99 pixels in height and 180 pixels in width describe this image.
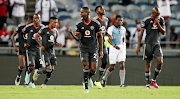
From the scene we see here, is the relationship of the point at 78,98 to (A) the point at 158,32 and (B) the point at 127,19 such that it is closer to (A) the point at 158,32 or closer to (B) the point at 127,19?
(A) the point at 158,32

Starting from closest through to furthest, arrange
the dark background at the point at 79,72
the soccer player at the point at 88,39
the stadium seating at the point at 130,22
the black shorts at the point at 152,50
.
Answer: the soccer player at the point at 88,39 → the black shorts at the point at 152,50 → the dark background at the point at 79,72 → the stadium seating at the point at 130,22

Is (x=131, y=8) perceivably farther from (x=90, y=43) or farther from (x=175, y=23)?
(x=90, y=43)

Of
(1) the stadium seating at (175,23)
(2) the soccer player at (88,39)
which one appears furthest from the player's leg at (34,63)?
(1) the stadium seating at (175,23)

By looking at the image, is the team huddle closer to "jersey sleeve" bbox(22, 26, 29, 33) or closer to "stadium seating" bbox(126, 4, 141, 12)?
"jersey sleeve" bbox(22, 26, 29, 33)

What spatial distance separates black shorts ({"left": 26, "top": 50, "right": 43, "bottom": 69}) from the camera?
1076cm

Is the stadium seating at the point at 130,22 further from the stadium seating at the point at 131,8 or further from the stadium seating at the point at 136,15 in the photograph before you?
the stadium seating at the point at 131,8

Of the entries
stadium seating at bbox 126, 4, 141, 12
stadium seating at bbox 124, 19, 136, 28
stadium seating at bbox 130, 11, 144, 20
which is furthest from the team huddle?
stadium seating at bbox 126, 4, 141, 12

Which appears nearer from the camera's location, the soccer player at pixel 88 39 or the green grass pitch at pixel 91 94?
the green grass pitch at pixel 91 94

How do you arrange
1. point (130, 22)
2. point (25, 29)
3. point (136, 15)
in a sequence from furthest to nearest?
1. point (136, 15)
2. point (130, 22)
3. point (25, 29)

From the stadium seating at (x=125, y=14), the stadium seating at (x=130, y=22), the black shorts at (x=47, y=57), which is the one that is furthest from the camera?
the stadium seating at (x=125, y=14)

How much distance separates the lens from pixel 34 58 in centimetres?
1084

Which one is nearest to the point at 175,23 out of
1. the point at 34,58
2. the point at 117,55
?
the point at 117,55

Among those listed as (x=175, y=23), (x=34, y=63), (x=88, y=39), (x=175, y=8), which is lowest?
(x=34, y=63)

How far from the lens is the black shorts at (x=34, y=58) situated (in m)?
10.8
